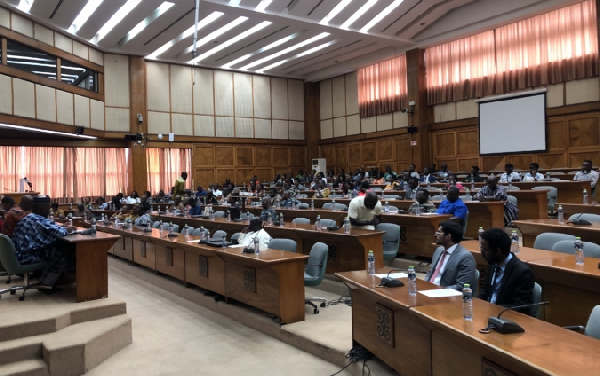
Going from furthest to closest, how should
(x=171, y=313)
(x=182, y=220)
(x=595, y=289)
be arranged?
(x=182, y=220) < (x=171, y=313) < (x=595, y=289)

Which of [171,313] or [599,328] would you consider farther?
[171,313]

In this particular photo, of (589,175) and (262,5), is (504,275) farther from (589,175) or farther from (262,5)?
(262,5)

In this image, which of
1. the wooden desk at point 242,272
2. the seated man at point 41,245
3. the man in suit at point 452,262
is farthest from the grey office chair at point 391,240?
the seated man at point 41,245

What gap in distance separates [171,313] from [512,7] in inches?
525

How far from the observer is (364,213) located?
6.94 meters

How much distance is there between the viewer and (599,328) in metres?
2.67

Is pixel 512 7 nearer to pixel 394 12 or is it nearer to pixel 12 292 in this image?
pixel 394 12

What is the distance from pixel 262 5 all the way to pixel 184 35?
3.85 meters

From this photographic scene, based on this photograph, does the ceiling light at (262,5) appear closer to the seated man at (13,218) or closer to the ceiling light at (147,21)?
the ceiling light at (147,21)

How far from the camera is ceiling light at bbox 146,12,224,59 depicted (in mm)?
14622

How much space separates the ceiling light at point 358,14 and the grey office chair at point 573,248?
444 inches

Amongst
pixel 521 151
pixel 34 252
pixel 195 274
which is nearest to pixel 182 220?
pixel 195 274

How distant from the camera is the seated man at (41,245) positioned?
5543 mm

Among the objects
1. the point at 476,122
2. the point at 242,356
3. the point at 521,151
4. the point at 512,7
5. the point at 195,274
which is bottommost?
the point at 242,356
